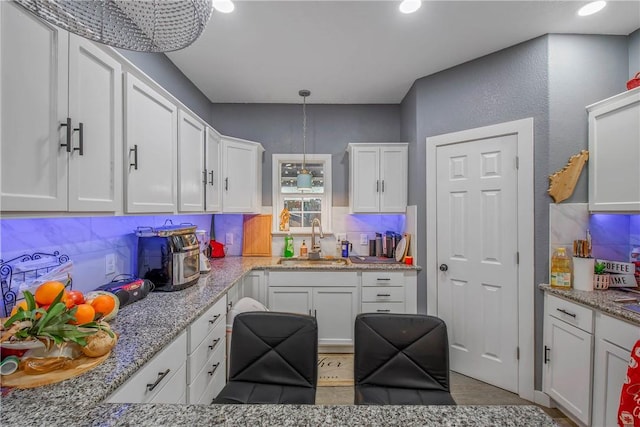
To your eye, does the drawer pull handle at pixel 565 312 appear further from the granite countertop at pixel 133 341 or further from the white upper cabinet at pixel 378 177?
the granite countertop at pixel 133 341

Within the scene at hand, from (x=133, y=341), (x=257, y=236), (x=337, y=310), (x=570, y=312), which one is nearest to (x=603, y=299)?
(x=570, y=312)

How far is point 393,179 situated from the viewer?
304cm

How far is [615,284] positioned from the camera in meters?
1.88

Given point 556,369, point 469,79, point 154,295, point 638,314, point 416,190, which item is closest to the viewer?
point 638,314

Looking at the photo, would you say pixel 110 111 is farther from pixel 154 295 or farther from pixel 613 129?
pixel 613 129

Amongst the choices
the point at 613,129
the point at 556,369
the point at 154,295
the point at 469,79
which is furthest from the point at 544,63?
the point at 154,295

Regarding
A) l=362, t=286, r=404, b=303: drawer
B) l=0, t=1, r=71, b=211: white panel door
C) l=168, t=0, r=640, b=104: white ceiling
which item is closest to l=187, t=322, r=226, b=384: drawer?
l=0, t=1, r=71, b=211: white panel door

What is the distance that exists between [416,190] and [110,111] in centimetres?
246

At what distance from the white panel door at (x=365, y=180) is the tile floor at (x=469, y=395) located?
68.5 inches

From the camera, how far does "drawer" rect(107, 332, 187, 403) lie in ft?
3.29

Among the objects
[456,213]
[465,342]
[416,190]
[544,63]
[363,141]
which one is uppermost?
[544,63]

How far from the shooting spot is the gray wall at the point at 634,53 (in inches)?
78.7

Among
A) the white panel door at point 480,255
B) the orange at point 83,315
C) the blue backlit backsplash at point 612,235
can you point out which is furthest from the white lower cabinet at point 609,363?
the orange at point 83,315

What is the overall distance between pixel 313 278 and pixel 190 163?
1554 mm
